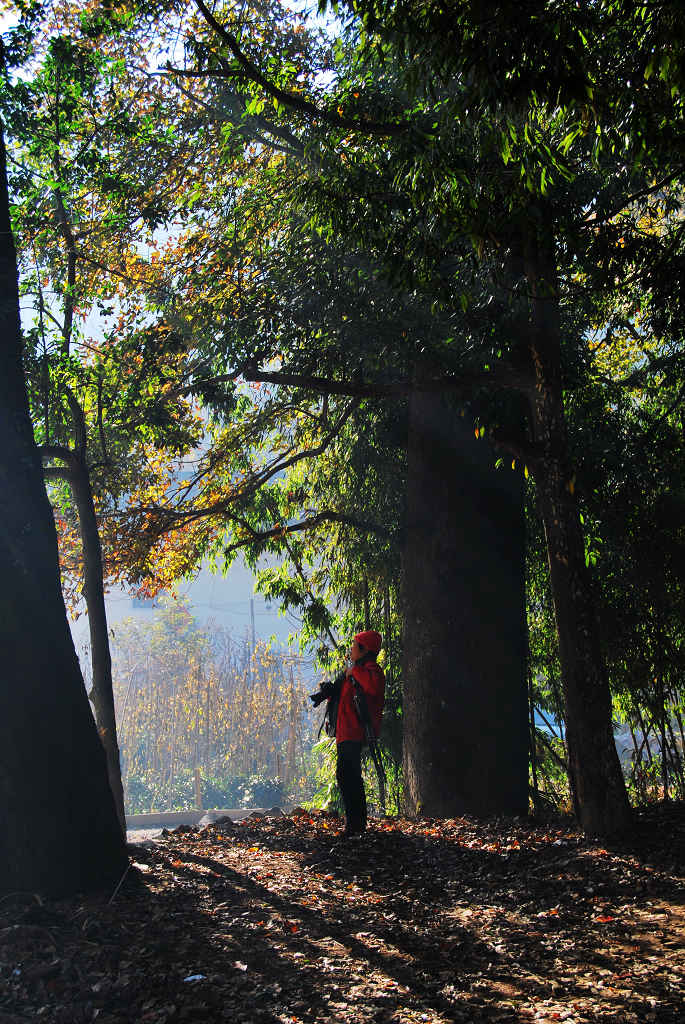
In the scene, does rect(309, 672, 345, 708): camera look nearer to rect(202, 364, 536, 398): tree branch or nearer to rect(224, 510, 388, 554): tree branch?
rect(202, 364, 536, 398): tree branch

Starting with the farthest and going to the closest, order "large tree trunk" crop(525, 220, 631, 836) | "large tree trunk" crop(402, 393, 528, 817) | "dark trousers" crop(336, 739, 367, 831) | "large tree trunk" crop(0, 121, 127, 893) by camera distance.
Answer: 1. "large tree trunk" crop(402, 393, 528, 817)
2. "dark trousers" crop(336, 739, 367, 831)
3. "large tree trunk" crop(525, 220, 631, 836)
4. "large tree trunk" crop(0, 121, 127, 893)

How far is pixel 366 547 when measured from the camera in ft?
40.2

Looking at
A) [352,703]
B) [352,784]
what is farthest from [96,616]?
[352,784]

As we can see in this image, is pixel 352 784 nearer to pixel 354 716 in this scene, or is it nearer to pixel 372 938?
pixel 354 716

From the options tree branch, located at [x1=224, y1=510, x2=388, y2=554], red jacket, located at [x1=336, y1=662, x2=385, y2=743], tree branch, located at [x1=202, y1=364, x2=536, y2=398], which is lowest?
red jacket, located at [x1=336, y1=662, x2=385, y2=743]

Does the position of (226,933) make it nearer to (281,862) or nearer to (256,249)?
(281,862)

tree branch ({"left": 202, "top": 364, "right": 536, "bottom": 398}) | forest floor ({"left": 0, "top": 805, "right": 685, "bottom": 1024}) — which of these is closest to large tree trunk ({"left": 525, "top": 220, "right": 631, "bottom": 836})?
tree branch ({"left": 202, "top": 364, "right": 536, "bottom": 398})

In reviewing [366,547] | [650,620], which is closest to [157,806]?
[366,547]

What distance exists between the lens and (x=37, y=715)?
5496 mm

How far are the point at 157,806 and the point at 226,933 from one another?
27.0 meters

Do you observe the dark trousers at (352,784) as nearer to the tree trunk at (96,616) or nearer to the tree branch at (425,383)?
the tree trunk at (96,616)

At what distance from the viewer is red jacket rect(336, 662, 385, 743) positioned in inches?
322

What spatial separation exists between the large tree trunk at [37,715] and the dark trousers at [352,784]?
2.64m

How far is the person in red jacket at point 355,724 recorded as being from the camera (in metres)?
8.07
